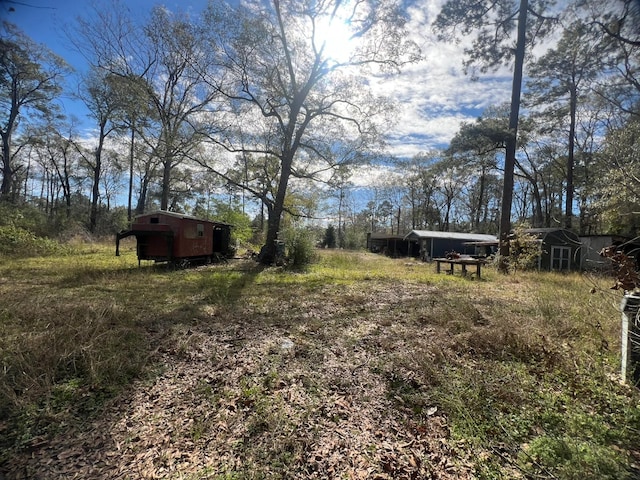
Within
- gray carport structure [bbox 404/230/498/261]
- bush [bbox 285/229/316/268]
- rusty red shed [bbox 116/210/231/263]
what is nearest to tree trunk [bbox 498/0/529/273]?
bush [bbox 285/229/316/268]

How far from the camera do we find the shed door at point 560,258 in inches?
625

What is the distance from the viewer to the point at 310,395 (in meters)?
2.62

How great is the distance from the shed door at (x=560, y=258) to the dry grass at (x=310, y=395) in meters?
14.4

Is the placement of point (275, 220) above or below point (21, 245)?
above

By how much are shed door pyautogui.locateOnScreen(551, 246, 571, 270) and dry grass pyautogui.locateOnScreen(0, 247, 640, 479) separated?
47.2 ft

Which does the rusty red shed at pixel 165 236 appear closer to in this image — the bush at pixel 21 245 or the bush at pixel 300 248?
the bush at pixel 300 248

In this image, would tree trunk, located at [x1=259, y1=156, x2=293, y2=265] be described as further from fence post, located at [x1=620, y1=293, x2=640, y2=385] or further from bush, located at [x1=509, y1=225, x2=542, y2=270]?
fence post, located at [x1=620, y1=293, x2=640, y2=385]

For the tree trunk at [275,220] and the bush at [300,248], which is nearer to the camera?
the bush at [300,248]

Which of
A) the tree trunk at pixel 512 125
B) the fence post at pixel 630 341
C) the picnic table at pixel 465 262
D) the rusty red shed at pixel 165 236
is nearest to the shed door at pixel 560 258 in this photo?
the tree trunk at pixel 512 125

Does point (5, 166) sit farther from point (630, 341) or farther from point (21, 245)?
point (630, 341)

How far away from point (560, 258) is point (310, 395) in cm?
1911

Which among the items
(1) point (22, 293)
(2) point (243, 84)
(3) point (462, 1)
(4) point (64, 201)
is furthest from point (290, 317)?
(4) point (64, 201)

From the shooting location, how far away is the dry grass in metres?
1.88

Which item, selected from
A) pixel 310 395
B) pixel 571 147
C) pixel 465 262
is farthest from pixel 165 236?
pixel 571 147
